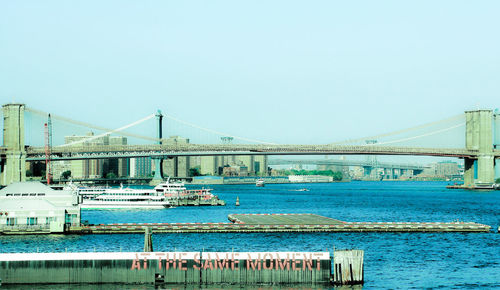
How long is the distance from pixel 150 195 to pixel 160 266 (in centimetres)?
6186

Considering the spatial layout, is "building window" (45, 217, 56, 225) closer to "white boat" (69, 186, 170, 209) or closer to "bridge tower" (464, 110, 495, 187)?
"white boat" (69, 186, 170, 209)

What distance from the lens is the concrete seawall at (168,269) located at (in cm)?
3272

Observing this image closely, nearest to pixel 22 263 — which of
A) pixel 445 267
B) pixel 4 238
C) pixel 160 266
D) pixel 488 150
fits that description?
pixel 160 266

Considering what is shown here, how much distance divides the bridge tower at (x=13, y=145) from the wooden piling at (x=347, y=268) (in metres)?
101

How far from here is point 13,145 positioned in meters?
128

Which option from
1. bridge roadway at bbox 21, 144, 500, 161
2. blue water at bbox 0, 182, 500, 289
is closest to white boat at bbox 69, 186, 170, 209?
blue water at bbox 0, 182, 500, 289

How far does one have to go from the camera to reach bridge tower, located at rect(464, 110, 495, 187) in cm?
14474

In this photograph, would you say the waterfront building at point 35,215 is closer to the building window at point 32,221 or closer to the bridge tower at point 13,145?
the building window at point 32,221

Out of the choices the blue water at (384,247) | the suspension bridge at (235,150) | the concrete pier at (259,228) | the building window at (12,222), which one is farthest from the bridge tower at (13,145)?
the blue water at (384,247)

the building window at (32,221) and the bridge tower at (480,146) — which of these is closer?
the building window at (32,221)

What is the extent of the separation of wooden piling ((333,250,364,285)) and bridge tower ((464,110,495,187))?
11842 cm

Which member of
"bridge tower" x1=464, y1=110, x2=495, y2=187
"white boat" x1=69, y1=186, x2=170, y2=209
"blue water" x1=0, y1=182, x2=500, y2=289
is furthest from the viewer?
"bridge tower" x1=464, y1=110, x2=495, y2=187

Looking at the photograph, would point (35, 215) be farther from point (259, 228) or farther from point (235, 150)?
point (235, 150)

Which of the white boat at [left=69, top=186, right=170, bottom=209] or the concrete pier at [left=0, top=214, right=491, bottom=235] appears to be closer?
the concrete pier at [left=0, top=214, right=491, bottom=235]
